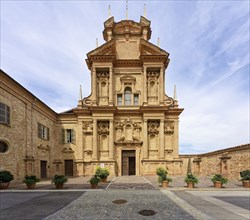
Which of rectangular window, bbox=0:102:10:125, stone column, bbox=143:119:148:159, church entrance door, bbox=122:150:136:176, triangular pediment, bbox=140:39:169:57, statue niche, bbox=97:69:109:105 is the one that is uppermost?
triangular pediment, bbox=140:39:169:57

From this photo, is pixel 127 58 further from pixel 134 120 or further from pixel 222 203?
pixel 222 203

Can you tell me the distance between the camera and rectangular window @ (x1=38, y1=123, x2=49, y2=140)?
2207cm

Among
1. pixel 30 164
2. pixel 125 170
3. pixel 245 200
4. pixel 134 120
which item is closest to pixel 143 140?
pixel 134 120

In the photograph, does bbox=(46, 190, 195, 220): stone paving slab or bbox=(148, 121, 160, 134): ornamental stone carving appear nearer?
bbox=(46, 190, 195, 220): stone paving slab

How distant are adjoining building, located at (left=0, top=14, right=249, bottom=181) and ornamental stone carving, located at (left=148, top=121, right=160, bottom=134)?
0.13 m

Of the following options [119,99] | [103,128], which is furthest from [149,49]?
[103,128]

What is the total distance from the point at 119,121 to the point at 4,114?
14156mm

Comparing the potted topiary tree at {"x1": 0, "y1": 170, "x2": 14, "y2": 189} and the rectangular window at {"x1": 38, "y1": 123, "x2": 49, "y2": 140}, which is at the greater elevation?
the rectangular window at {"x1": 38, "y1": 123, "x2": 49, "y2": 140}

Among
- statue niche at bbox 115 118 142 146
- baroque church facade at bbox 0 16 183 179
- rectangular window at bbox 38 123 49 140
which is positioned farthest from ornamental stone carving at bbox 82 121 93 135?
rectangular window at bbox 38 123 49 140

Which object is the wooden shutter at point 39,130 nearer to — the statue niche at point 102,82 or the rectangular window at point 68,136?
the rectangular window at point 68,136

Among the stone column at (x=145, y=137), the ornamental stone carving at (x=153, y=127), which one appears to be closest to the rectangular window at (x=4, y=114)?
the stone column at (x=145, y=137)

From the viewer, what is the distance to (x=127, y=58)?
2833 cm

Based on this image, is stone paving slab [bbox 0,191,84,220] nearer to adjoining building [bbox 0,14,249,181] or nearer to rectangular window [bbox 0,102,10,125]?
rectangular window [bbox 0,102,10,125]

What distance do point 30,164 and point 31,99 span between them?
21.9ft
